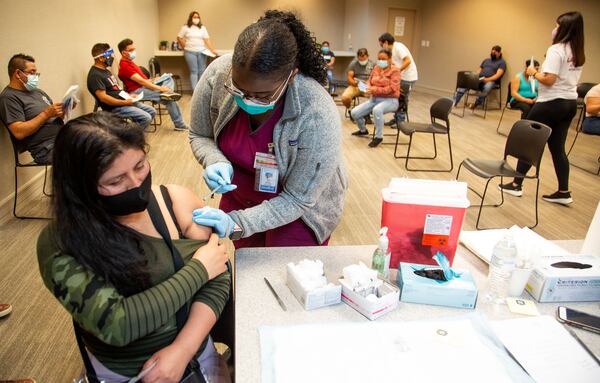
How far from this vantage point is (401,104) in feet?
18.1

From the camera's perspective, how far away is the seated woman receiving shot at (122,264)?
92cm

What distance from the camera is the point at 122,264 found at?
3.18ft

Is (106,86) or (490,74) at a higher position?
(490,74)

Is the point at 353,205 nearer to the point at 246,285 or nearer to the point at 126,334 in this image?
the point at 246,285

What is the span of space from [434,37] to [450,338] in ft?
34.0

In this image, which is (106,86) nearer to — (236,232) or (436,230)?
(236,232)

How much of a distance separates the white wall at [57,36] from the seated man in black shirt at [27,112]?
0.17 meters

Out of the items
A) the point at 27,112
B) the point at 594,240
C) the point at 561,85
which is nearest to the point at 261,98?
the point at 594,240

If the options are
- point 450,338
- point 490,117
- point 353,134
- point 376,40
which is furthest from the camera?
point 376,40

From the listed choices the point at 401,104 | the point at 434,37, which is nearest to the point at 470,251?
the point at 401,104

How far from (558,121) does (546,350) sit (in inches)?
124

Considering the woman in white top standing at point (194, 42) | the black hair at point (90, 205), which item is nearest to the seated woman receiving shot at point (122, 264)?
the black hair at point (90, 205)

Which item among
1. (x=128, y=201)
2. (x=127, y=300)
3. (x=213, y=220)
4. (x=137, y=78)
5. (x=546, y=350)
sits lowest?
(x=546, y=350)

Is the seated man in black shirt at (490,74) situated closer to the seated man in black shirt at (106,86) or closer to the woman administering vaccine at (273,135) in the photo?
the seated man in black shirt at (106,86)
